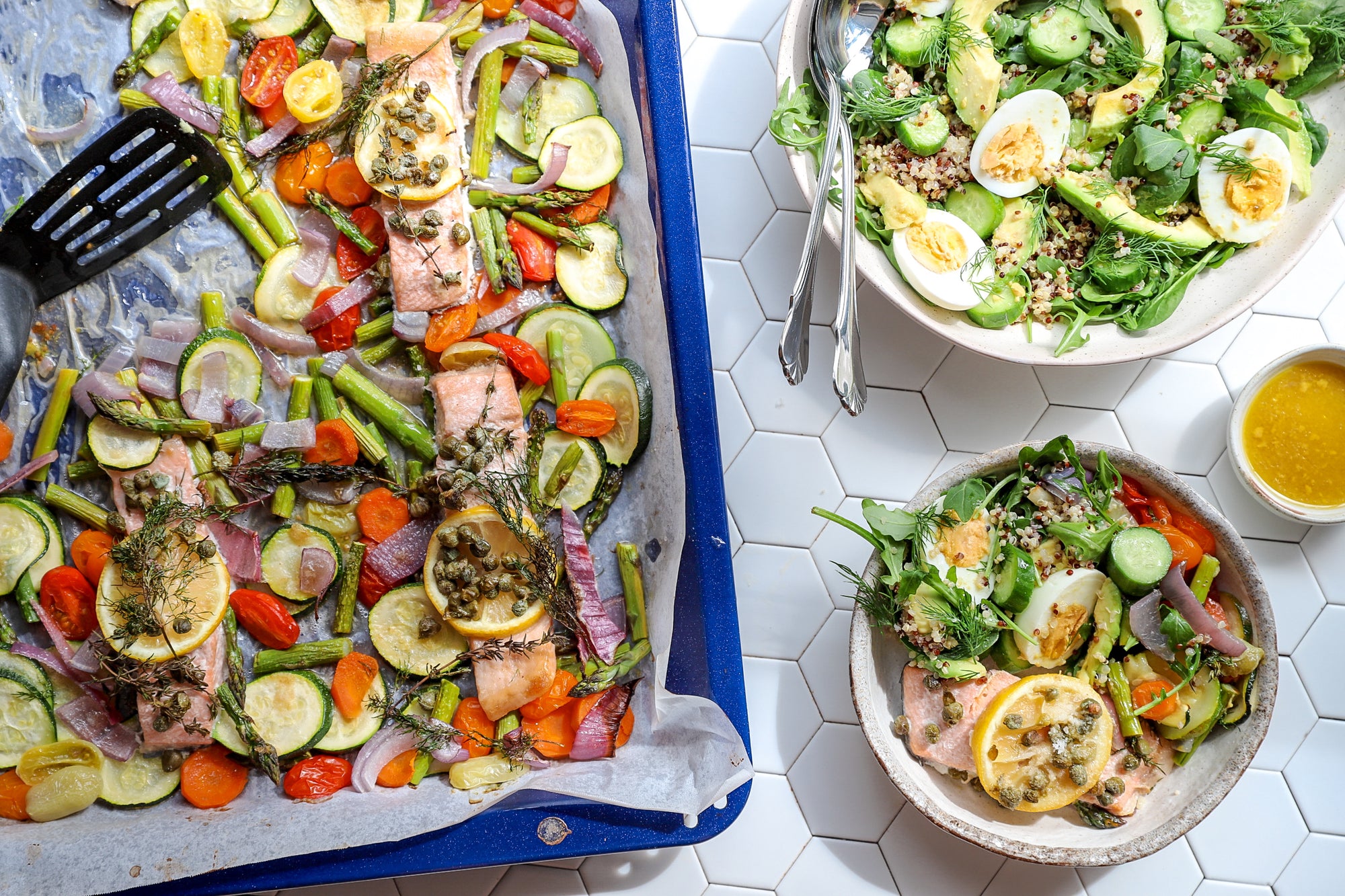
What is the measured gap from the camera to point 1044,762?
2.44m

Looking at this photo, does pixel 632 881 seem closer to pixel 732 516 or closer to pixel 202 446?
pixel 732 516

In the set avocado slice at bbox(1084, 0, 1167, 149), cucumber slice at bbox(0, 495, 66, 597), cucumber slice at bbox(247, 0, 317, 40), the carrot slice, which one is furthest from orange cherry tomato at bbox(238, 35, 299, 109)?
avocado slice at bbox(1084, 0, 1167, 149)

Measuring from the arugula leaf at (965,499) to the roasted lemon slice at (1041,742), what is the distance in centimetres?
48

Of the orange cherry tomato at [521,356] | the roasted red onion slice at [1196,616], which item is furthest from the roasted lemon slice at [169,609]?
the roasted red onion slice at [1196,616]

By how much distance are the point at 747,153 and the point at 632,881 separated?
236 centimetres

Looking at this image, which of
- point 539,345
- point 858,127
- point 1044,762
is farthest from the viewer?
point 539,345

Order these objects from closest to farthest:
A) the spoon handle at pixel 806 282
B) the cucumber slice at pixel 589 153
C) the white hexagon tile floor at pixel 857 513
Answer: the spoon handle at pixel 806 282 → the cucumber slice at pixel 589 153 → the white hexagon tile floor at pixel 857 513

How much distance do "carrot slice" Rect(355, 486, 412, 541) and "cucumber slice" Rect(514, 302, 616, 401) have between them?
595mm

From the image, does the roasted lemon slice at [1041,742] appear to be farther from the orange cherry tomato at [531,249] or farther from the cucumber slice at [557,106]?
the cucumber slice at [557,106]

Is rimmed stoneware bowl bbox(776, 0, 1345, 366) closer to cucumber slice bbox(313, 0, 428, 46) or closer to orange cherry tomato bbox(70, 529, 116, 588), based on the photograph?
cucumber slice bbox(313, 0, 428, 46)

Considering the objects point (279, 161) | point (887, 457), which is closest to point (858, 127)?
point (887, 457)

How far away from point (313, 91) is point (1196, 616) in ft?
9.70

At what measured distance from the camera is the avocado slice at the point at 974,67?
8.41 ft

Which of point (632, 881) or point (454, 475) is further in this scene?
point (632, 881)
